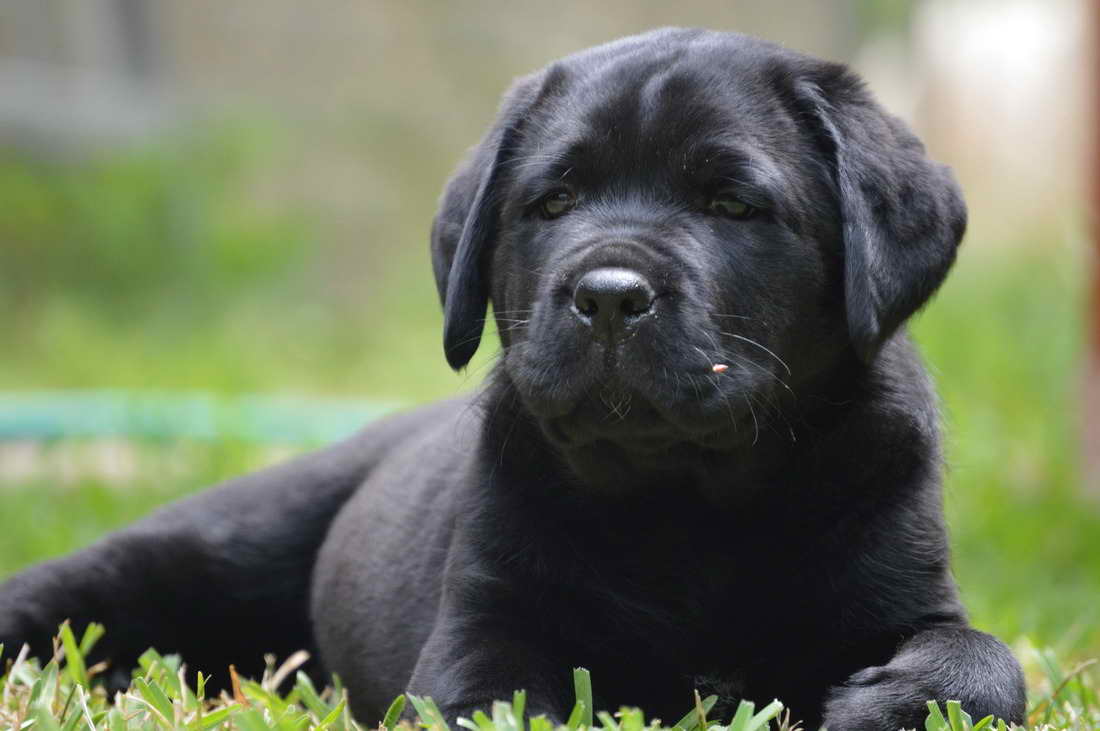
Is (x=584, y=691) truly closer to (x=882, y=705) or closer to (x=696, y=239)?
(x=882, y=705)

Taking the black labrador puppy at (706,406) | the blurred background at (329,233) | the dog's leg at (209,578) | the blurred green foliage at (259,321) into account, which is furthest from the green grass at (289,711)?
the blurred green foliage at (259,321)

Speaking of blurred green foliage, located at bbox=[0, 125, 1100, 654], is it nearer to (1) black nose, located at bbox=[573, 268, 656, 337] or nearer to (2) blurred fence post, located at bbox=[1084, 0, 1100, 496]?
(2) blurred fence post, located at bbox=[1084, 0, 1100, 496]

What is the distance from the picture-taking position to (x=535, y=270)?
3.14 meters

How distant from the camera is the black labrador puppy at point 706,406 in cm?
286

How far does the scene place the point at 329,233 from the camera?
42.0 feet

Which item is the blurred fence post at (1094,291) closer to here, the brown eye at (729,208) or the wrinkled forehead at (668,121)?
the wrinkled forehead at (668,121)

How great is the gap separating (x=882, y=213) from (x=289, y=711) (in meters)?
1.52

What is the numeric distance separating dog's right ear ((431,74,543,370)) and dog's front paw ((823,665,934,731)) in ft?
3.80

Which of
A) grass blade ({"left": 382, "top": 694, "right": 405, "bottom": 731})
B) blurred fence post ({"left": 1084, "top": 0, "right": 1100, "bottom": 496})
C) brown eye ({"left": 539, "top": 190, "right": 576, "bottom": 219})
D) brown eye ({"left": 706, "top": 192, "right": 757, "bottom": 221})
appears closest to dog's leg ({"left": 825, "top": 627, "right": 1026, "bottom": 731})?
grass blade ({"left": 382, "top": 694, "right": 405, "bottom": 731})

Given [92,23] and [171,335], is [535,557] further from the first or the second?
[92,23]

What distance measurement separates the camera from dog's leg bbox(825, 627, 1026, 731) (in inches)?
108

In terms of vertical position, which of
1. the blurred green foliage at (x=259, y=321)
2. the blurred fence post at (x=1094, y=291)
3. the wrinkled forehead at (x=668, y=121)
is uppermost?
the wrinkled forehead at (x=668, y=121)

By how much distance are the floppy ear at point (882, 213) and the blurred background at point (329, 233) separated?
167 centimetres

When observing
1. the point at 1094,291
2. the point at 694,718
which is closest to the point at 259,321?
the point at 1094,291
